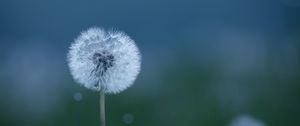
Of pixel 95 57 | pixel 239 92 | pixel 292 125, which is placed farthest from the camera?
pixel 239 92

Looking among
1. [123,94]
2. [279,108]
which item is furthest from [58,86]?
[279,108]

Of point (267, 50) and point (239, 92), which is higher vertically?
point (267, 50)

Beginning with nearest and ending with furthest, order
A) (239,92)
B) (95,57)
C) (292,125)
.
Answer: (95,57)
(292,125)
(239,92)

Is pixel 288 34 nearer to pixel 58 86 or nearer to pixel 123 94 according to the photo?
pixel 123 94

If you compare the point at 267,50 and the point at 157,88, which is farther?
the point at 267,50

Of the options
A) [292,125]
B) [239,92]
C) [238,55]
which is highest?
[238,55]
